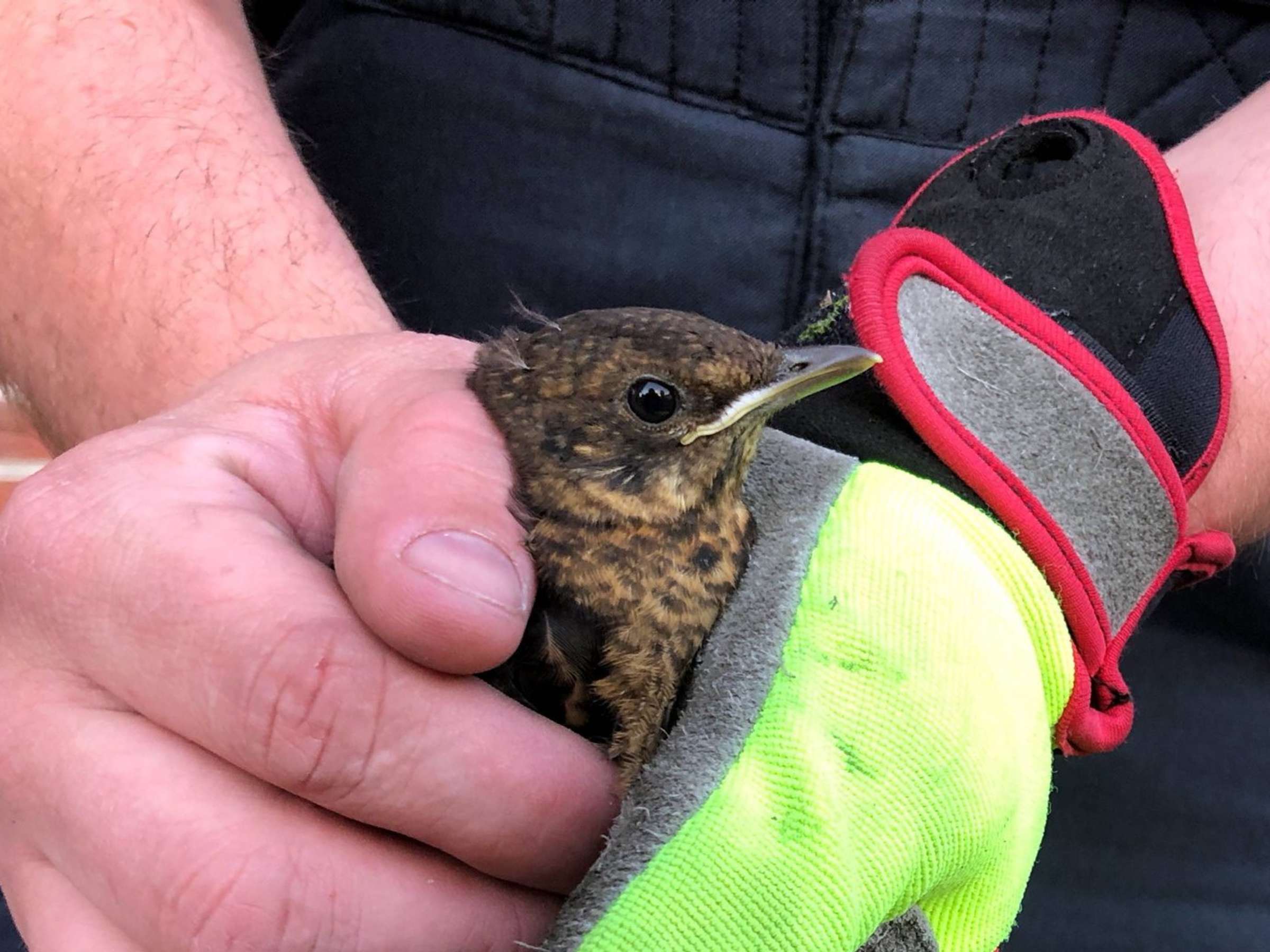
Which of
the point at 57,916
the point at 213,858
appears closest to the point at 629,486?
the point at 213,858

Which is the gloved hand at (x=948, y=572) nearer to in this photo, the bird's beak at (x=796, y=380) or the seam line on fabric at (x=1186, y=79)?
the bird's beak at (x=796, y=380)

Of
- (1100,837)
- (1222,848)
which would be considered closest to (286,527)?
(1100,837)

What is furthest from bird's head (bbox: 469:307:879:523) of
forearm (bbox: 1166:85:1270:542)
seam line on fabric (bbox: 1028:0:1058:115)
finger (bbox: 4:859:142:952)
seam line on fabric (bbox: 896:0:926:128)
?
seam line on fabric (bbox: 1028:0:1058:115)

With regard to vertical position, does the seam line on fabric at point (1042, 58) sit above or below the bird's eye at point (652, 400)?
above

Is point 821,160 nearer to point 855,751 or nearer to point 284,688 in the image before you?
point 855,751

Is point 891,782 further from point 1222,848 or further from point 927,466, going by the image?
point 1222,848

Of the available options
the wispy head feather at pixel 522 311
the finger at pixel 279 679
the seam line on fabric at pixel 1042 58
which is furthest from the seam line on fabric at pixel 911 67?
the finger at pixel 279 679
